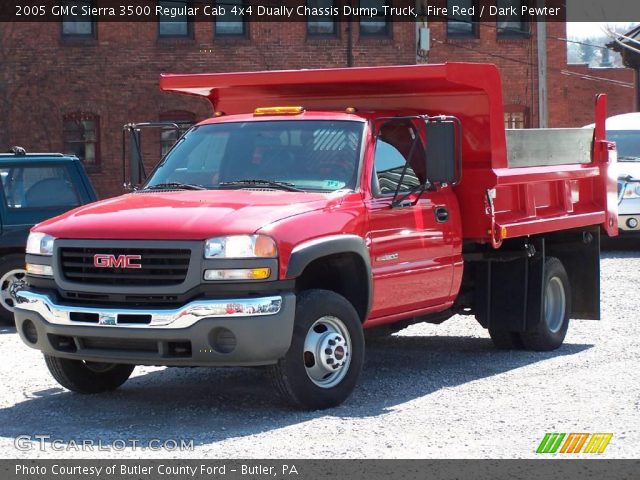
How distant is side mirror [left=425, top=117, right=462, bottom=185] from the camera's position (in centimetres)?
886

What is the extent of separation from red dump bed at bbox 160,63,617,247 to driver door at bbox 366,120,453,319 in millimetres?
350

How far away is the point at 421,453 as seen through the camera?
690 cm

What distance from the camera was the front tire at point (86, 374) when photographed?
28.5 ft

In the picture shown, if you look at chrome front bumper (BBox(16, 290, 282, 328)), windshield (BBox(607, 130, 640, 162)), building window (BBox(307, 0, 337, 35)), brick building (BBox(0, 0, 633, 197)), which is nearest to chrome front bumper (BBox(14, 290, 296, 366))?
chrome front bumper (BBox(16, 290, 282, 328))

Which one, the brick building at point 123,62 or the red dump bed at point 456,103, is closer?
the red dump bed at point 456,103

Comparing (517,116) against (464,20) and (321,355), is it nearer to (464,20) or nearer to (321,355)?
(464,20)

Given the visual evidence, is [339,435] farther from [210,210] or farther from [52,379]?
[52,379]

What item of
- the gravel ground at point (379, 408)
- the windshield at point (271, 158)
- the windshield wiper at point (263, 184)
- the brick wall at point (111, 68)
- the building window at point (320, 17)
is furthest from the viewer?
the building window at point (320, 17)

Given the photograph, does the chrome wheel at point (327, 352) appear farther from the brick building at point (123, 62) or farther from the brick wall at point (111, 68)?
the brick wall at point (111, 68)

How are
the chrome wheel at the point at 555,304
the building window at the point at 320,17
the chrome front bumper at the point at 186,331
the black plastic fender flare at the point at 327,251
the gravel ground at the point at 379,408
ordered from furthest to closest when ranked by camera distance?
the building window at the point at 320,17
the chrome wheel at the point at 555,304
the black plastic fender flare at the point at 327,251
the chrome front bumper at the point at 186,331
the gravel ground at the point at 379,408

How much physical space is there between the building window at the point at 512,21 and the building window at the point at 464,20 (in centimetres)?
80

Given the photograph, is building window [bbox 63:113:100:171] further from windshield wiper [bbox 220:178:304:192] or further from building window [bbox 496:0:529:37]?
windshield wiper [bbox 220:178:304:192]

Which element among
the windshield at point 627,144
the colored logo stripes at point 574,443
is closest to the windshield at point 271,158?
the colored logo stripes at point 574,443

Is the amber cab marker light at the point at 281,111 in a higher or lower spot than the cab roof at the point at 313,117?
higher
